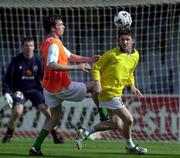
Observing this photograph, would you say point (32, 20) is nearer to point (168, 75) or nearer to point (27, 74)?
point (168, 75)

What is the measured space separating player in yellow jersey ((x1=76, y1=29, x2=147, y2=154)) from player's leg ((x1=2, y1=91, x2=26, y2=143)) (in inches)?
115

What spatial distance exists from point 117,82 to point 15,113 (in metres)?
3.38

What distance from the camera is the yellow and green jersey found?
10.0 m

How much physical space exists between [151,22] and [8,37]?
13.3 ft

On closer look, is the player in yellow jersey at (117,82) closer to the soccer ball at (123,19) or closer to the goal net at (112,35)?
the soccer ball at (123,19)

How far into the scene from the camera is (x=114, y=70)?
33.1 ft

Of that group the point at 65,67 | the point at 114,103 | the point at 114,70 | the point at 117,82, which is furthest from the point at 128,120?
the point at 65,67

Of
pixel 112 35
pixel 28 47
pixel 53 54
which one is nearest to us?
pixel 53 54

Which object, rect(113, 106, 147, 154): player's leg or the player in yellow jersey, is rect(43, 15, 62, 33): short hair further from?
rect(113, 106, 147, 154): player's leg

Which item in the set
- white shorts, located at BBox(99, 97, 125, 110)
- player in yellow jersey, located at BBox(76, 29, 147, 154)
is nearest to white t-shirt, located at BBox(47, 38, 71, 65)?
player in yellow jersey, located at BBox(76, 29, 147, 154)

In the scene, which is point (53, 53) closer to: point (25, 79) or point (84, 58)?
point (84, 58)

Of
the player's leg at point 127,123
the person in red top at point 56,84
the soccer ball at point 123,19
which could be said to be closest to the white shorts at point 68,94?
the person in red top at point 56,84

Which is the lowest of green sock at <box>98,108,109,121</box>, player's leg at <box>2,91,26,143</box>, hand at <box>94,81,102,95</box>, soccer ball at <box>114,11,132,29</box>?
player's leg at <box>2,91,26,143</box>

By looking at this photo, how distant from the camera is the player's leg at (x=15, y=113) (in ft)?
42.3
